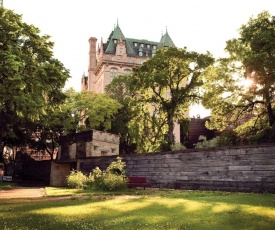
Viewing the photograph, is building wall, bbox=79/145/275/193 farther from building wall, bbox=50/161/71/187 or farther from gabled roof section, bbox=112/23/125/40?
gabled roof section, bbox=112/23/125/40

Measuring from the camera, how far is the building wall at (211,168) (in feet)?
58.0

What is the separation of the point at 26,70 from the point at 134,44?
78.5m

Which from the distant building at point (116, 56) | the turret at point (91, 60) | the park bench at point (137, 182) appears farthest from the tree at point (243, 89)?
the turret at point (91, 60)

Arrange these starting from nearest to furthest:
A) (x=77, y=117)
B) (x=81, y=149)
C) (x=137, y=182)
Answer: 1. (x=137, y=182)
2. (x=81, y=149)
3. (x=77, y=117)

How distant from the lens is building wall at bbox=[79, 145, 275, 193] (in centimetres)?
1767

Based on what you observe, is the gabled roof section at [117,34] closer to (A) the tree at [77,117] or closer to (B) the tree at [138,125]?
(B) the tree at [138,125]

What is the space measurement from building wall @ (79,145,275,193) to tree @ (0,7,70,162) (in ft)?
29.2

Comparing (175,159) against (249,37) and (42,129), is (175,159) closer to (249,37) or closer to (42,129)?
(249,37)

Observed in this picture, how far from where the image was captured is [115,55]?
281 feet

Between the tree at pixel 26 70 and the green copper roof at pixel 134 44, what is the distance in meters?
66.4

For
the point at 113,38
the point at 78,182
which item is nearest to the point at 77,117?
the point at 78,182

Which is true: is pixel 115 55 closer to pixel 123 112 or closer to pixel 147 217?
pixel 123 112

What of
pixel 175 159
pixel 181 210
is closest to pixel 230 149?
pixel 175 159

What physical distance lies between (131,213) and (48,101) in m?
12.6
